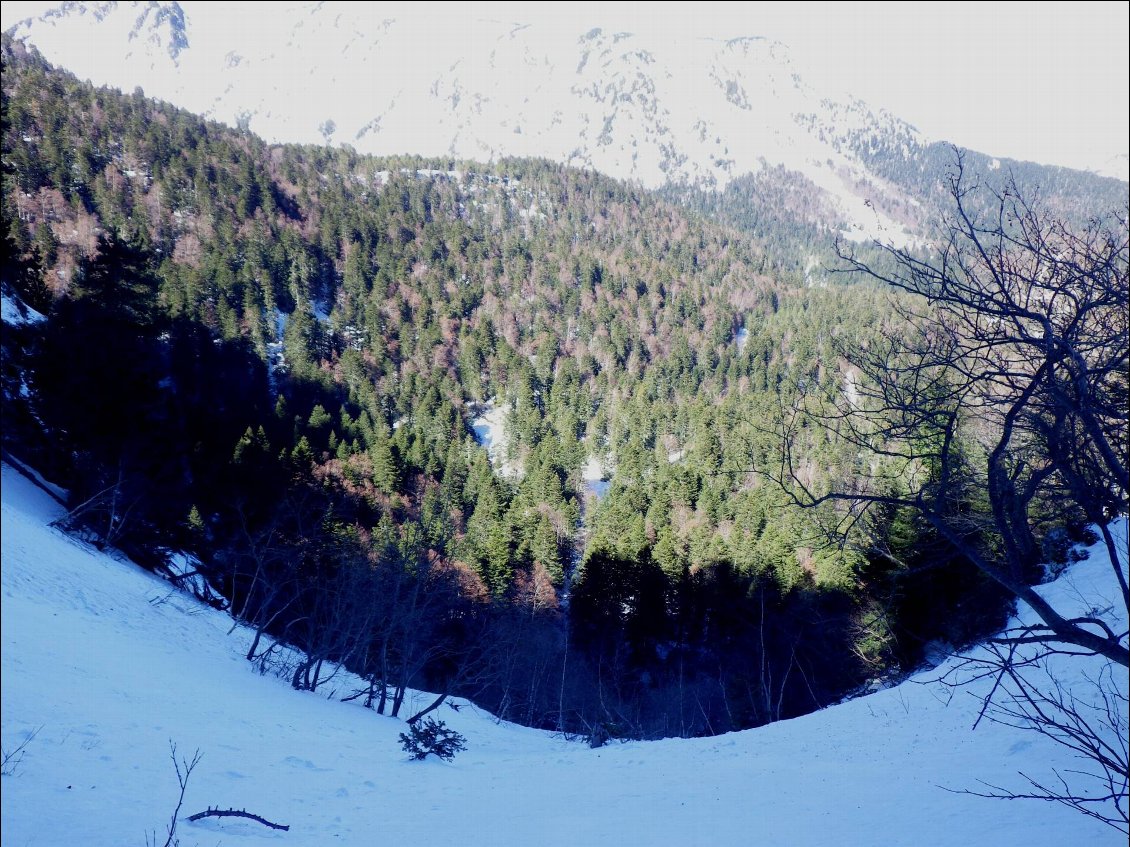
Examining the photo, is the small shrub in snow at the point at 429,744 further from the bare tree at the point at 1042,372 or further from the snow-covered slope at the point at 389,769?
the bare tree at the point at 1042,372

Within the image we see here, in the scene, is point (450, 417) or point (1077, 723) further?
point (450, 417)

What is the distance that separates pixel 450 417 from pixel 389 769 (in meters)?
A: 54.2

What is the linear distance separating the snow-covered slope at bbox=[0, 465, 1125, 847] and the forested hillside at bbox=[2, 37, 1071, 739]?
9.98 feet

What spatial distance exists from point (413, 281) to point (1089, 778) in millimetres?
91408

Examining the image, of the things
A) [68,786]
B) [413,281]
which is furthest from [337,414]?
[68,786]

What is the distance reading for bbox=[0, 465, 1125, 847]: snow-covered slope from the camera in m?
6.17

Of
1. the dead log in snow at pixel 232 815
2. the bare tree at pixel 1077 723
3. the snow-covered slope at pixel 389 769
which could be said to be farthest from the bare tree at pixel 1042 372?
the dead log in snow at pixel 232 815

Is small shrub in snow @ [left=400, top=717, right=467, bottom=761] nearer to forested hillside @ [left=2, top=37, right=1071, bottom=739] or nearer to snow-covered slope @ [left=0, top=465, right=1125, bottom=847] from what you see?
snow-covered slope @ [left=0, top=465, right=1125, bottom=847]

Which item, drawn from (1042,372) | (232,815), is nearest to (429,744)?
Result: (232,815)

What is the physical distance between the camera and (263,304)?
7231 cm

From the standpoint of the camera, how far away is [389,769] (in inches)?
432

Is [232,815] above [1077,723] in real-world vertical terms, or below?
below

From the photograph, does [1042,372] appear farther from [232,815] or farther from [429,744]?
[429,744]

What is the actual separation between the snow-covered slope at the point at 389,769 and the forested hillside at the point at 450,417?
3.04 meters
